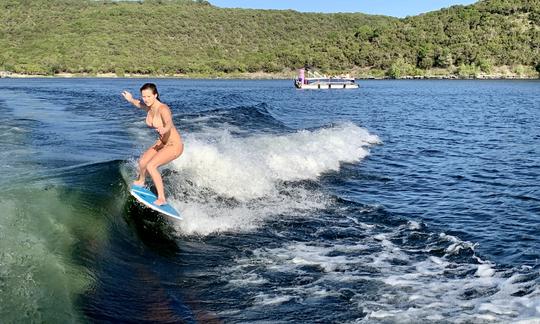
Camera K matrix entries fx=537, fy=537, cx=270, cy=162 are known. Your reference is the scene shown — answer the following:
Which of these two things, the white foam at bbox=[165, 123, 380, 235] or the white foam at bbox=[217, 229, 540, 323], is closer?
the white foam at bbox=[217, 229, 540, 323]

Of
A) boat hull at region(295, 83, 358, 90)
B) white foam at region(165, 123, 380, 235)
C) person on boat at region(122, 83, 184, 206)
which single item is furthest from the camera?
boat hull at region(295, 83, 358, 90)

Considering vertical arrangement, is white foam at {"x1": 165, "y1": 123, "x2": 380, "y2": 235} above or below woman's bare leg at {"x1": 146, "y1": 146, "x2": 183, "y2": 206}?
below

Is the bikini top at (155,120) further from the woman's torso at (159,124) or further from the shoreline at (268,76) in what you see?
the shoreline at (268,76)

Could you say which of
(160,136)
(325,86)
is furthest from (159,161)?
(325,86)

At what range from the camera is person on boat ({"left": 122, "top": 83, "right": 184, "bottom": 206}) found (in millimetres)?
9219

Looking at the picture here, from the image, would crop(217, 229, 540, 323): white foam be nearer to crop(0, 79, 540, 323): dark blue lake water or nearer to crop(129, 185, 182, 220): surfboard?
crop(0, 79, 540, 323): dark blue lake water

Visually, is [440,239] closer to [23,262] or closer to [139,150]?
[23,262]

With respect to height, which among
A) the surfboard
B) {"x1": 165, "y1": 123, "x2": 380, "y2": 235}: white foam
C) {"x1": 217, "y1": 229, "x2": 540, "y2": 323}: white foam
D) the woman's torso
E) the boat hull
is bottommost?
{"x1": 217, "y1": 229, "x2": 540, "y2": 323}: white foam

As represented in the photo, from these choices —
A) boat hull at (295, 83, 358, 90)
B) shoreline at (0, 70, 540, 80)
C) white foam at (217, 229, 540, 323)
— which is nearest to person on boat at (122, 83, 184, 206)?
white foam at (217, 229, 540, 323)

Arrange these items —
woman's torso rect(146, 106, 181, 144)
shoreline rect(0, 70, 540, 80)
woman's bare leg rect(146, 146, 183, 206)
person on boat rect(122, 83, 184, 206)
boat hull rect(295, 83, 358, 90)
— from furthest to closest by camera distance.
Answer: shoreline rect(0, 70, 540, 80) → boat hull rect(295, 83, 358, 90) → woman's bare leg rect(146, 146, 183, 206) → woman's torso rect(146, 106, 181, 144) → person on boat rect(122, 83, 184, 206)

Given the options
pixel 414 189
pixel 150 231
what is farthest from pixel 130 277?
pixel 414 189

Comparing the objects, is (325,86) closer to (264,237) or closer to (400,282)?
(264,237)

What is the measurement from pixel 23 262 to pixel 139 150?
37.9ft

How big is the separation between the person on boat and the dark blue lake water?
1.27 meters
